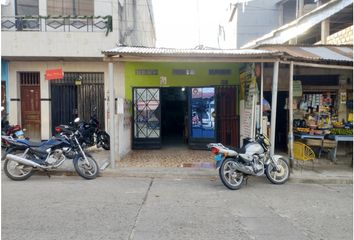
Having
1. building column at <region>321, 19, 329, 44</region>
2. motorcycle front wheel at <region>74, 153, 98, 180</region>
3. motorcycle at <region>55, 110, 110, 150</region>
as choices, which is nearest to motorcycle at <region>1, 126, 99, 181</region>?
motorcycle front wheel at <region>74, 153, 98, 180</region>

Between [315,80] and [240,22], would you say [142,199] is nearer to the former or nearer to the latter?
[315,80]

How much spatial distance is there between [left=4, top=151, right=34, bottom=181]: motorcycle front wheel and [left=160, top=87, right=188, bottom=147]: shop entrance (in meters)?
7.08

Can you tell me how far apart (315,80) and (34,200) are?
8482mm

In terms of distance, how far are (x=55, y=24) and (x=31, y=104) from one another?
3.08 metres

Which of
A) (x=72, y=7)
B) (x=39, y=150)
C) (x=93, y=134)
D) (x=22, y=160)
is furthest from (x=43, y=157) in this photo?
(x=72, y=7)

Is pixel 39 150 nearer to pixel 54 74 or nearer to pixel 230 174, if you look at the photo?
pixel 230 174

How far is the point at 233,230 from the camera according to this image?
4555 mm

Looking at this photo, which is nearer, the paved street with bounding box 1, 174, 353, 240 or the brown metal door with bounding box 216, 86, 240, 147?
the paved street with bounding box 1, 174, 353, 240

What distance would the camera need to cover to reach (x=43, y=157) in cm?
769

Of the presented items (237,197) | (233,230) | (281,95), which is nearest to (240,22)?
(281,95)

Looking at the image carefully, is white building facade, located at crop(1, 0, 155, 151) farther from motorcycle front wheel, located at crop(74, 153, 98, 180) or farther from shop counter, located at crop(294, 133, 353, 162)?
shop counter, located at crop(294, 133, 353, 162)

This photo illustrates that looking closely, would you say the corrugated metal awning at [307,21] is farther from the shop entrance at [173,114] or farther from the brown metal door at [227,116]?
the shop entrance at [173,114]

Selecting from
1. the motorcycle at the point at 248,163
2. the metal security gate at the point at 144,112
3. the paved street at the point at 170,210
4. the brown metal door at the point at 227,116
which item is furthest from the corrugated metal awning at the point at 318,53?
the metal security gate at the point at 144,112

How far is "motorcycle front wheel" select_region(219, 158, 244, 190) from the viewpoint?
6941mm
